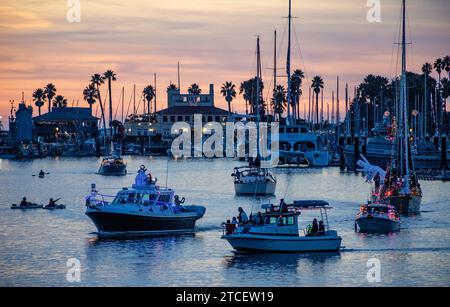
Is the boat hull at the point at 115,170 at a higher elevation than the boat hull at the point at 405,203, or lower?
lower

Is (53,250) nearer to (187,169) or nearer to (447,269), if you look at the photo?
(447,269)

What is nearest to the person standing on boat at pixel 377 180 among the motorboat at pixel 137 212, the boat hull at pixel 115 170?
the motorboat at pixel 137 212

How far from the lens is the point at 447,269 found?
58.9m

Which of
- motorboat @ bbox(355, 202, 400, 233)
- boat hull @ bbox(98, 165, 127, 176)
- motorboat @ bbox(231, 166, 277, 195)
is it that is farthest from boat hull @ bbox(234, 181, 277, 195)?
boat hull @ bbox(98, 165, 127, 176)

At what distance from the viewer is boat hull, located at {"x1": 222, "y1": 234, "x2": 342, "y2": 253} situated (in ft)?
191

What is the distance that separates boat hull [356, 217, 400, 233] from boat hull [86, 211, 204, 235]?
40.1 ft

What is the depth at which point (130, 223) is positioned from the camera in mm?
66375

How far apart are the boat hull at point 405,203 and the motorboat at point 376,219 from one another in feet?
34.7

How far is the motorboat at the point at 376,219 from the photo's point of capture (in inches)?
2766

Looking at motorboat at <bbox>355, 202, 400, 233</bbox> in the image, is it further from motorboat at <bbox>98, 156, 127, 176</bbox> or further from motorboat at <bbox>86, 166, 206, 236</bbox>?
motorboat at <bbox>98, 156, 127, 176</bbox>

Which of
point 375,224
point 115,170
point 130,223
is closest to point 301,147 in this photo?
point 115,170

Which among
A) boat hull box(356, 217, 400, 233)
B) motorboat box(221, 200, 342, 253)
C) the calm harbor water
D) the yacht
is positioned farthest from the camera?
the yacht

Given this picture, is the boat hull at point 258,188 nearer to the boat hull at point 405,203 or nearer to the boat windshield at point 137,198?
the boat hull at point 405,203

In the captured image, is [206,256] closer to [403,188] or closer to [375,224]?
[375,224]
